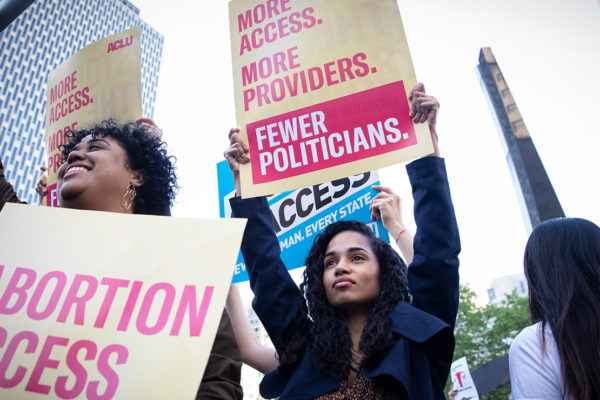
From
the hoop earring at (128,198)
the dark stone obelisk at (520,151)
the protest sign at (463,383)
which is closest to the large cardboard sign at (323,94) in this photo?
the hoop earring at (128,198)

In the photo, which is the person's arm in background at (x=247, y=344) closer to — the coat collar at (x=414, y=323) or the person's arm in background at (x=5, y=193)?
the coat collar at (x=414, y=323)

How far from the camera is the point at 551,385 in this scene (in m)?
1.57

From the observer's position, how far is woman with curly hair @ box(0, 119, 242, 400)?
1.51m

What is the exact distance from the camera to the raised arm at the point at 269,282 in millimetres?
1993

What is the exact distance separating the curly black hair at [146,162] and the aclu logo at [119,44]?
0.49m

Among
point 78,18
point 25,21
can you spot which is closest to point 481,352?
point 25,21

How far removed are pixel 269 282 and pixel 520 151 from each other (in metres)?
17.6

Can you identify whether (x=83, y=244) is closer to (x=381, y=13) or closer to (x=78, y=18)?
(x=381, y=13)

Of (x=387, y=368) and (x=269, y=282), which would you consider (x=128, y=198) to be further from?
(x=387, y=368)

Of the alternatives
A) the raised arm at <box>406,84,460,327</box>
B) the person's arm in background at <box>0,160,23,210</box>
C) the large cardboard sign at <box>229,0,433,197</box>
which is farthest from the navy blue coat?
the person's arm in background at <box>0,160,23,210</box>

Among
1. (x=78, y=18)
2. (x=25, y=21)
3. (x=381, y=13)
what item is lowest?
(x=381, y=13)

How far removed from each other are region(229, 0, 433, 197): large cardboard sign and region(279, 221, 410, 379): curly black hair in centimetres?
34

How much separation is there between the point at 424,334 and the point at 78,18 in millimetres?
85086

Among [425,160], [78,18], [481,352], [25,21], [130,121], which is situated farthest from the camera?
[78,18]
